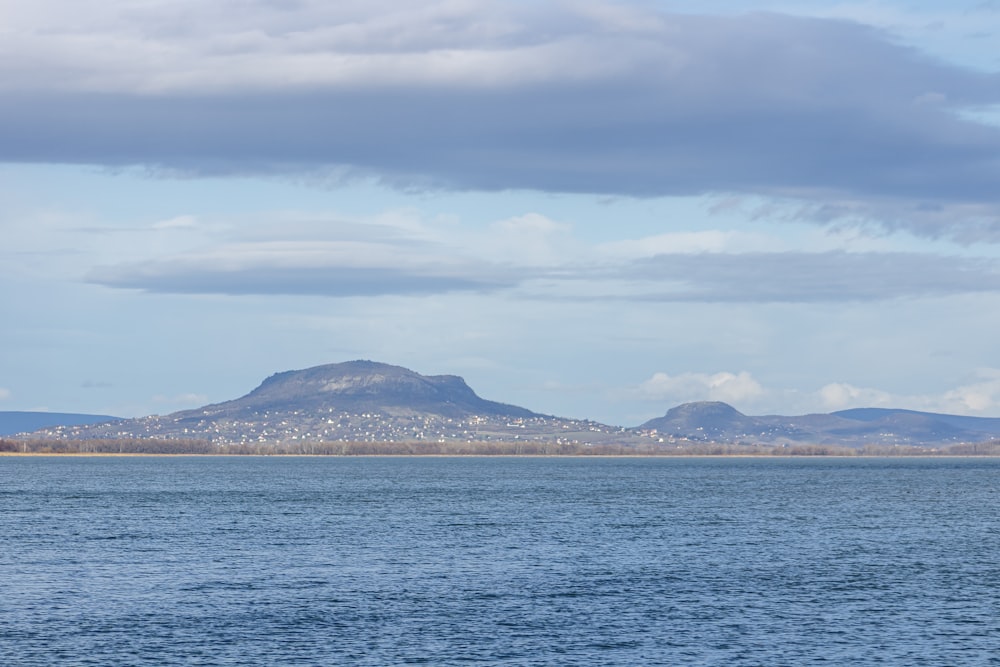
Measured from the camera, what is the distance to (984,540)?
12175cm

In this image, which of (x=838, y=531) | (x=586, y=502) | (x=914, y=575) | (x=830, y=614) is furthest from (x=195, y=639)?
(x=586, y=502)

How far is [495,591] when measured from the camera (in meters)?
81.9

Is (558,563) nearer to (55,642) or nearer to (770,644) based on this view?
(770,644)

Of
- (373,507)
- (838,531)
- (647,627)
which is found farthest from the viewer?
(373,507)

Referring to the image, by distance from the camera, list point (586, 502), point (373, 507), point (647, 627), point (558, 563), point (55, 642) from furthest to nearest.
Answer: point (586, 502) → point (373, 507) → point (558, 563) → point (647, 627) → point (55, 642)

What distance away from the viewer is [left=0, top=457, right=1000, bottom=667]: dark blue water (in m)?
62.5

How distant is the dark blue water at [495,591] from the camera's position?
205 feet

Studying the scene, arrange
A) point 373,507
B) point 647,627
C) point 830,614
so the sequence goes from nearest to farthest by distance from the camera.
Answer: point 647,627
point 830,614
point 373,507

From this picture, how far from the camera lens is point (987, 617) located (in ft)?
239

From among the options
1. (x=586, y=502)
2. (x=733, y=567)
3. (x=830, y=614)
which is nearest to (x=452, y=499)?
(x=586, y=502)

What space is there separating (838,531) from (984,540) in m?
13.9

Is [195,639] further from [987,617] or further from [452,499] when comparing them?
[452,499]

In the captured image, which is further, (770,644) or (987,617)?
(987,617)

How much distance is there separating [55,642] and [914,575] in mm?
56921
